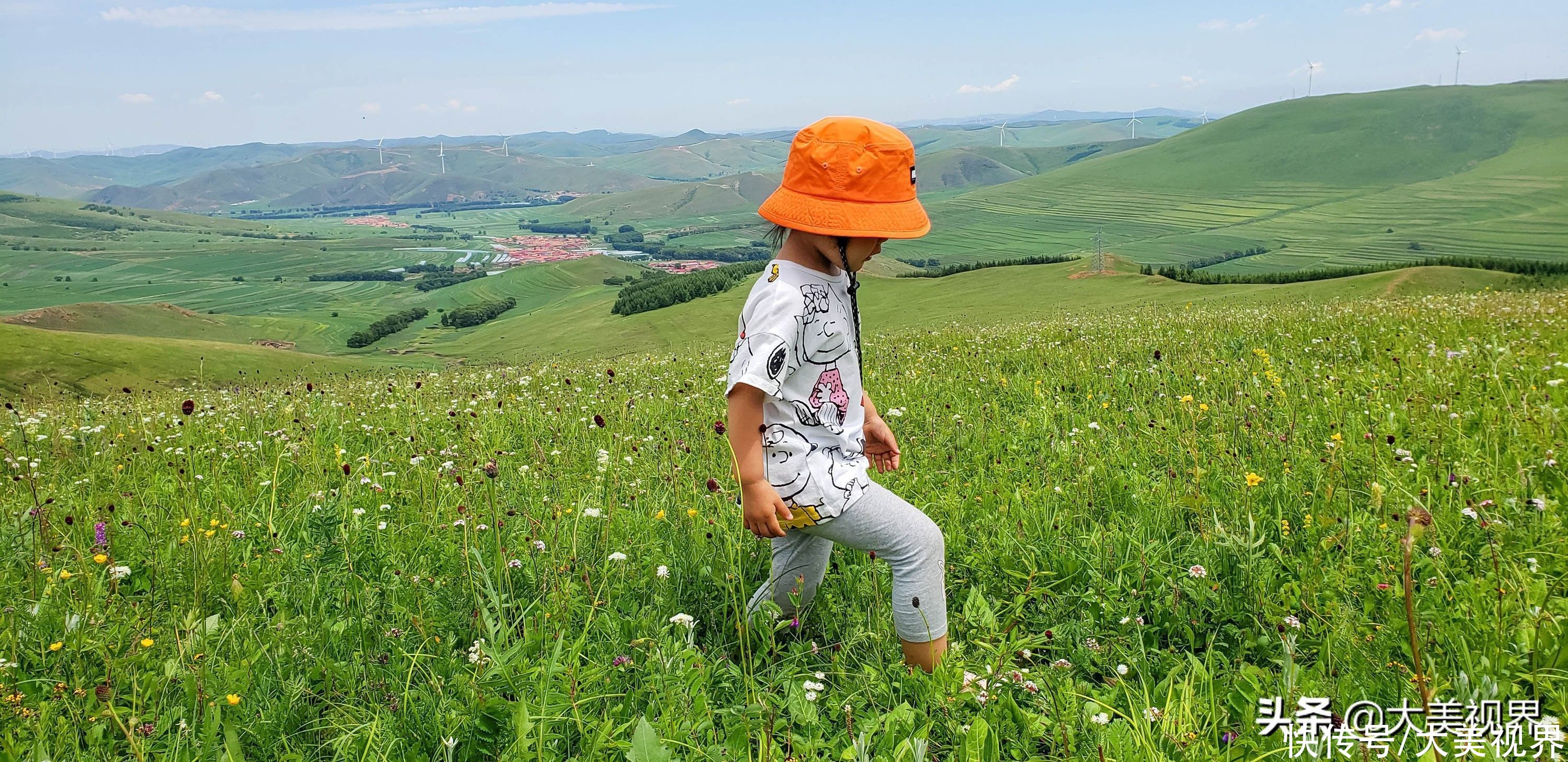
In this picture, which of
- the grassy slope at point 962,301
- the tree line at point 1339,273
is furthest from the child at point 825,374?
the tree line at point 1339,273

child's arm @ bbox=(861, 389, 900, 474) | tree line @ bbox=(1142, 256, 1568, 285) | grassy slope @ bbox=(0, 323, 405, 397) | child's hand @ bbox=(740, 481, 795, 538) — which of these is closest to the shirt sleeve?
child's hand @ bbox=(740, 481, 795, 538)

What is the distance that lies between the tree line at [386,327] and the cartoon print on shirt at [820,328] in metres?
137

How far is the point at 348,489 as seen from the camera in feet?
16.5

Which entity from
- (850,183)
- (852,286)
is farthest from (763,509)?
(850,183)

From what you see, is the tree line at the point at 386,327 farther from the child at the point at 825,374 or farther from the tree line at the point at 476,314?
the child at the point at 825,374

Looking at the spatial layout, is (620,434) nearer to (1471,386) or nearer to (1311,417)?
(1311,417)

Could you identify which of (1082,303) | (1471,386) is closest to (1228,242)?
(1082,303)

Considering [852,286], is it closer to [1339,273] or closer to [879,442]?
[879,442]

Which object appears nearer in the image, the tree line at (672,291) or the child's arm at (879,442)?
the child's arm at (879,442)

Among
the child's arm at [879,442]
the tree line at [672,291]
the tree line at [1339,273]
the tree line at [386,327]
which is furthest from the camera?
the tree line at [386,327]

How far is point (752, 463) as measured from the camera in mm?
3479

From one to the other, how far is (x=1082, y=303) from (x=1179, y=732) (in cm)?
4139

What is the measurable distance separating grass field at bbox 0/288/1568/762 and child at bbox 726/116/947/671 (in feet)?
1.20

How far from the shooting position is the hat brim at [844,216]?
3.44 metres
